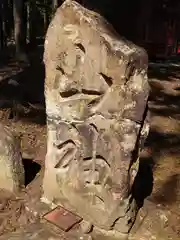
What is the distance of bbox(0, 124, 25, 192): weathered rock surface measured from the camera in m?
3.98

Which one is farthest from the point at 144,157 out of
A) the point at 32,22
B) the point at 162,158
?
the point at 32,22

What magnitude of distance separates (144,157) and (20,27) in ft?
23.2

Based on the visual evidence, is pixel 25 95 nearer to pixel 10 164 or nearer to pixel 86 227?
pixel 10 164

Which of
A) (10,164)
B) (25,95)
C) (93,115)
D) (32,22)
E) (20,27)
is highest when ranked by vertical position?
(93,115)

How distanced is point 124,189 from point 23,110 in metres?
3.78

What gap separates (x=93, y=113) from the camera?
11.1 feet

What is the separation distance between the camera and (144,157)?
5.25 metres

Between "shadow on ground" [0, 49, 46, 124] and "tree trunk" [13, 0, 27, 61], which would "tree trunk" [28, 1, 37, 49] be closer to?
"tree trunk" [13, 0, 27, 61]

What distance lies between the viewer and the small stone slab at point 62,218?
3.52m

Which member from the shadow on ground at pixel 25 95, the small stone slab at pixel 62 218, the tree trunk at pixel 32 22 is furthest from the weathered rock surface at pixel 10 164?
the tree trunk at pixel 32 22

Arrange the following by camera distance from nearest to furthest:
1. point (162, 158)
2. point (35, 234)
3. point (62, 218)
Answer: point (35, 234), point (62, 218), point (162, 158)

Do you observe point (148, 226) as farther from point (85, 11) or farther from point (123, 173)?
A: point (85, 11)

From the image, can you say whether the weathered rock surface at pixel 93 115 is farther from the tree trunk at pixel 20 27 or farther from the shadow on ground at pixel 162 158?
the tree trunk at pixel 20 27

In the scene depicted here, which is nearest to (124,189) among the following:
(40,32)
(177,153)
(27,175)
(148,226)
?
(148,226)
